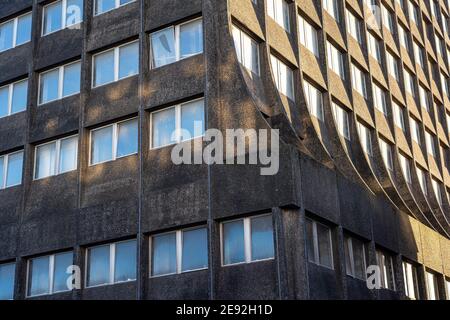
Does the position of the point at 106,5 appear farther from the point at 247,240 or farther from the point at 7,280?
the point at 247,240

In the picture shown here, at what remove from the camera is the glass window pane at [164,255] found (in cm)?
2608

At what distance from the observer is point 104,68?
30.8 metres

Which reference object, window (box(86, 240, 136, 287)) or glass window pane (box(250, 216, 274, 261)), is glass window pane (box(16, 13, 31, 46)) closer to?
window (box(86, 240, 136, 287))

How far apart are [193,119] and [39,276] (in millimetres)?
8770

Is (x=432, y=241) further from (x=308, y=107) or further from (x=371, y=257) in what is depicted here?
(x=308, y=107)

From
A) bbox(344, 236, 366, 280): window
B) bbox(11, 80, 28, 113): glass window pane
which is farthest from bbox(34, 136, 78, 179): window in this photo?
bbox(344, 236, 366, 280): window

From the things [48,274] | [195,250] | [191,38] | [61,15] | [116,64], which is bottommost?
[195,250]

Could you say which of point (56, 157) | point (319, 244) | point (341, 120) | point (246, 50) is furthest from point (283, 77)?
point (56, 157)

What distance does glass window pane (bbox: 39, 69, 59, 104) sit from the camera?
Answer: 3209 centimetres

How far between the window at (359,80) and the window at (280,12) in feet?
21.6

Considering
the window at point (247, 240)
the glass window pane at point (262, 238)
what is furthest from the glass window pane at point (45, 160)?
the glass window pane at point (262, 238)

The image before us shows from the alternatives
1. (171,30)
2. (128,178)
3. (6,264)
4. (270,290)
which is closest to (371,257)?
(270,290)

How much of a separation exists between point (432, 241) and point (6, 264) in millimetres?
18533

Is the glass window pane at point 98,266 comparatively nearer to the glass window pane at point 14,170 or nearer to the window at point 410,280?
the glass window pane at point 14,170
